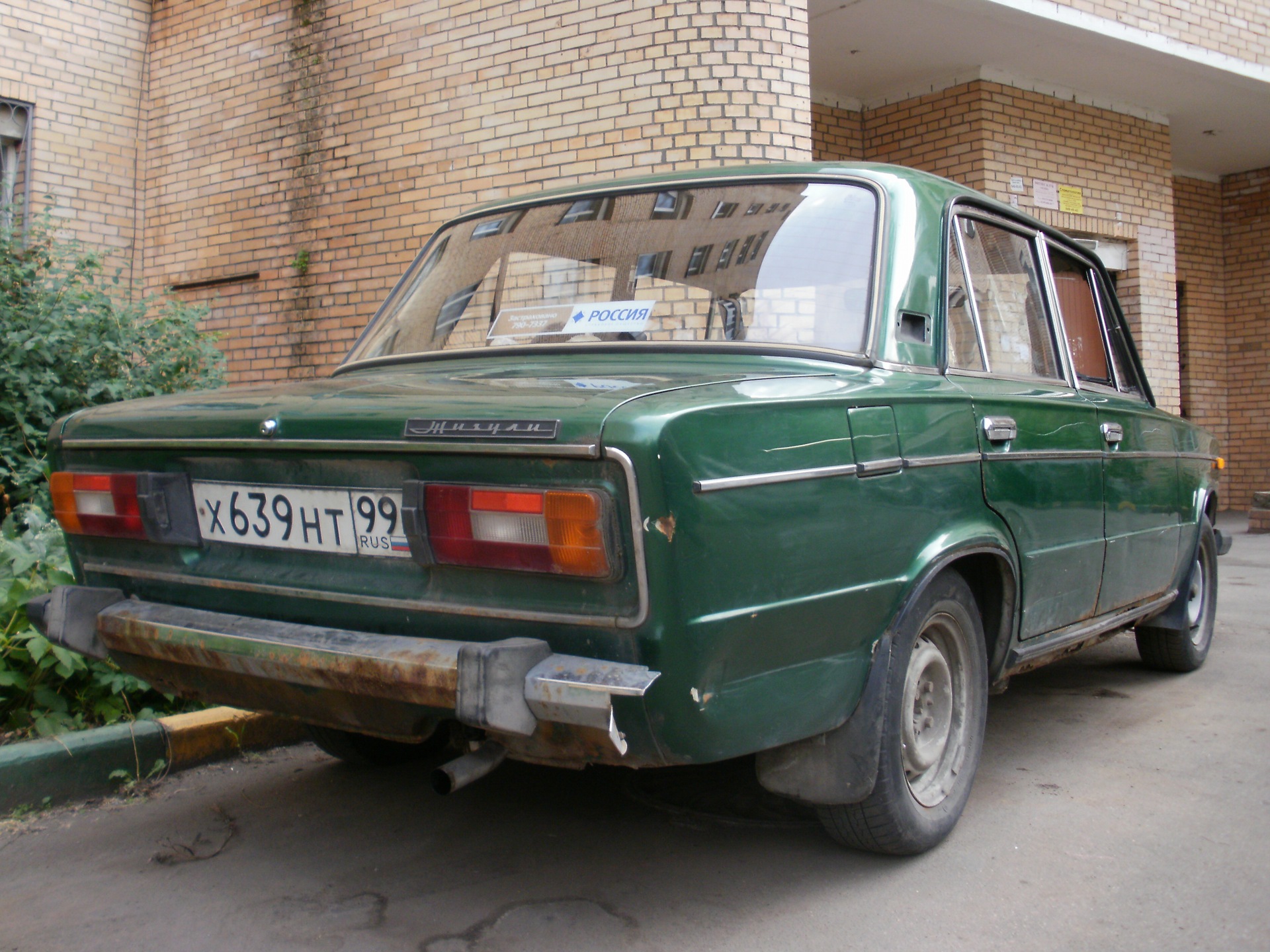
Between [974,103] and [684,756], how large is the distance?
29.3 ft

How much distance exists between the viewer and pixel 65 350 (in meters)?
5.35

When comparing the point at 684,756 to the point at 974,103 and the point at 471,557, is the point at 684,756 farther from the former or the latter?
the point at 974,103

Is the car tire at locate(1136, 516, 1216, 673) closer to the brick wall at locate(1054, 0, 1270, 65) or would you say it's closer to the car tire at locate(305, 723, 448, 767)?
the car tire at locate(305, 723, 448, 767)

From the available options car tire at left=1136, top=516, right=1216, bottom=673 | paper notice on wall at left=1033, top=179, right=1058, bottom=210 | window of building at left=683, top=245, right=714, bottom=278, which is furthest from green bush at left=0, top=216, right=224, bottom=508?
paper notice on wall at left=1033, top=179, right=1058, bottom=210

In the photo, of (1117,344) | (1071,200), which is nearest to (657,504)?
(1117,344)

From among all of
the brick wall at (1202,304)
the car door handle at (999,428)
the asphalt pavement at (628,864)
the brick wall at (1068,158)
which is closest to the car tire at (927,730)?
the asphalt pavement at (628,864)

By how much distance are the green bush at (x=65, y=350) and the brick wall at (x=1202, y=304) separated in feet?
38.8

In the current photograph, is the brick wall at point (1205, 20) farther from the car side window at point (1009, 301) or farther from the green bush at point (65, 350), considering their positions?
the green bush at point (65, 350)

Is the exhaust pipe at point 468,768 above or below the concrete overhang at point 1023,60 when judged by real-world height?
below

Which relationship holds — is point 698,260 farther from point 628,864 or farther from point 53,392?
point 53,392

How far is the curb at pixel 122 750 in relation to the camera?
3.17 metres

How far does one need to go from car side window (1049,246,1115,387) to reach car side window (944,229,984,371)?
80 cm

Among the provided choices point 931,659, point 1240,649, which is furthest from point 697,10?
point 931,659

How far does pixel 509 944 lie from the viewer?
2.29 metres
